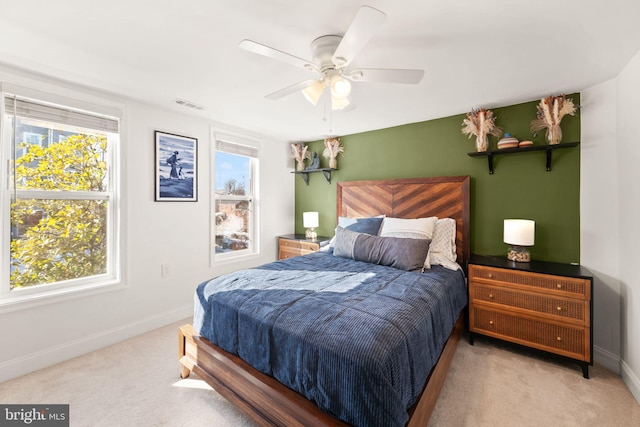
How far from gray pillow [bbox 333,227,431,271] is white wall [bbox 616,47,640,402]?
4.57 feet

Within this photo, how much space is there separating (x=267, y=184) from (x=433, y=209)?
2.41 metres

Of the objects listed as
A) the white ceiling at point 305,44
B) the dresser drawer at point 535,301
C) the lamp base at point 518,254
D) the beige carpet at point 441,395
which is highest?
the white ceiling at point 305,44

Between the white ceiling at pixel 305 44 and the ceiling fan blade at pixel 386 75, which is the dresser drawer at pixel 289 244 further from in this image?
the ceiling fan blade at pixel 386 75

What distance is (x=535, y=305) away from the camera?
7.71 feet

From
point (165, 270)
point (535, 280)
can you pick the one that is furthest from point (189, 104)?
point (535, 280)

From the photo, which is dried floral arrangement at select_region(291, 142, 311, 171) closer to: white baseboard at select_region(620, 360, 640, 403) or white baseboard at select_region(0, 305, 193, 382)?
white baseboard at select_region(0, 305, 193, 382)

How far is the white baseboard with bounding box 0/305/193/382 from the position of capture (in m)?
2.13

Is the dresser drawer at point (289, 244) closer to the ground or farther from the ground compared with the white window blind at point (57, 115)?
closer to the ground

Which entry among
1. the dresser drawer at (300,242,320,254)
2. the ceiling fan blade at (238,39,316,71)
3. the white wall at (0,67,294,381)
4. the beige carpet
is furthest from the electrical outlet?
the ceiling fan blade at (238,39,316,71)

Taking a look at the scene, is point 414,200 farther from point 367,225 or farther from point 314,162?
point 314,162

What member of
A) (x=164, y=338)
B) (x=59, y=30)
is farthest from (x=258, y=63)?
(x=164, y=338)

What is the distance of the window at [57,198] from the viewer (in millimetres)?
2205

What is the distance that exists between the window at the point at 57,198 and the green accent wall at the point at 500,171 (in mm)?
3008

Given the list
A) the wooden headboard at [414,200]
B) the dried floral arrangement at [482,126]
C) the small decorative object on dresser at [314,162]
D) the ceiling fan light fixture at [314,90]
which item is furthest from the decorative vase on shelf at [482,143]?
the small decorative object on dresser at [314,162]
